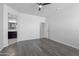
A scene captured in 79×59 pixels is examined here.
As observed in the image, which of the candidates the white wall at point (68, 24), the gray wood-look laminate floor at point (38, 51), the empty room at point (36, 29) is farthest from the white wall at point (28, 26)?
the white wall at point (68, 24)

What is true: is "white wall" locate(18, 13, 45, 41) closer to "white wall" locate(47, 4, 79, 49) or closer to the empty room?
the empty room

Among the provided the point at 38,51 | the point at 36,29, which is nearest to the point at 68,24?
the point at 38,51

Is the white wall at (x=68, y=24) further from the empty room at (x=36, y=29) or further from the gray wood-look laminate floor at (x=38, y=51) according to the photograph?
the gray wood-look laminate floor at (x=38, y=51)

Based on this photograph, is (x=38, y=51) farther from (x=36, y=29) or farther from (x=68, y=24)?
(x=36, y=29)

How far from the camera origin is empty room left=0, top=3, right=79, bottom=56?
3.56 meters

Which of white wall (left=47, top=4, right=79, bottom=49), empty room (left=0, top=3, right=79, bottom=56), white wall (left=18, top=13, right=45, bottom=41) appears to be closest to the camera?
empty room (left=0, top=3, right=79, bottom=56)

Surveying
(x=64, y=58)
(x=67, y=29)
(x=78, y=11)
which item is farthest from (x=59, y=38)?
(x=64, y=58)

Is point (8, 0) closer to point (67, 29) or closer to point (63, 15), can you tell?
point (67, 29)

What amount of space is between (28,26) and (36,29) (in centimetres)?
104

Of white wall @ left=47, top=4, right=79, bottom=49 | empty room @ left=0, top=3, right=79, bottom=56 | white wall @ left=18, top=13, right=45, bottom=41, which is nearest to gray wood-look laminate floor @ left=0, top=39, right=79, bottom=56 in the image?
empty room @ left=0, top=3, right=79, bottom=56

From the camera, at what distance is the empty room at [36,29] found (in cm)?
356

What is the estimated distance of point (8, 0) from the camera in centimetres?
67

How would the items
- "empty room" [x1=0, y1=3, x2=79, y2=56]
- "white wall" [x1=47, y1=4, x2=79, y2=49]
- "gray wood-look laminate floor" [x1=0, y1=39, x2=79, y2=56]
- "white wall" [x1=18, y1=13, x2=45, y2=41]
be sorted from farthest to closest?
1. "white wall" [x1=18, y1=13, x2=45, y2=41]
2. "white wall" [x1=47, y1=4, x2=79, y2=49]
3. "empty room" [x1=0, y1=3, x2=79, y2=56]
4. "gray wood-look laminate floor" [x1=0, y1=39, x2=79, y2=56]

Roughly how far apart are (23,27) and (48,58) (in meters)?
5.83
